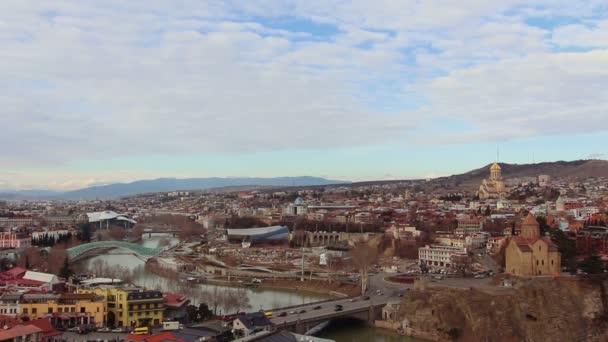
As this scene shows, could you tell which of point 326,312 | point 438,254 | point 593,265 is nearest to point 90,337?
point 326,312

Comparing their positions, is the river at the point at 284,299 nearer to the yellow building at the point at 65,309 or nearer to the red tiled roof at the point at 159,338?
the yellow building at the point at 65,309

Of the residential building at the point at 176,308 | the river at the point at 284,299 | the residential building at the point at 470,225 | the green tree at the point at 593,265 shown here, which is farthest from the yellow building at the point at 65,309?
the residential building at the point at 470,225

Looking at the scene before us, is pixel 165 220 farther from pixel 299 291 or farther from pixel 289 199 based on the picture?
pixel 299 291

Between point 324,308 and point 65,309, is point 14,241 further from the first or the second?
point 324,308

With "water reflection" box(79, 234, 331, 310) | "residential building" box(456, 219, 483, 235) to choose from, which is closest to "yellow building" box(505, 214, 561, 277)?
"water reflection" box(79, 234, 331, 310)

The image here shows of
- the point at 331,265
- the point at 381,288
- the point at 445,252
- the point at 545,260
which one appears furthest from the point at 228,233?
the point at 545,260

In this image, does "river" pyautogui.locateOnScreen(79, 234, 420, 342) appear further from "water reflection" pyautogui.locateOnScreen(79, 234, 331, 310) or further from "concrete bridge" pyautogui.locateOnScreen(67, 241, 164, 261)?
"concrete bridge" pyautogui.locateOnScreen(67, 241, 164, 261)
